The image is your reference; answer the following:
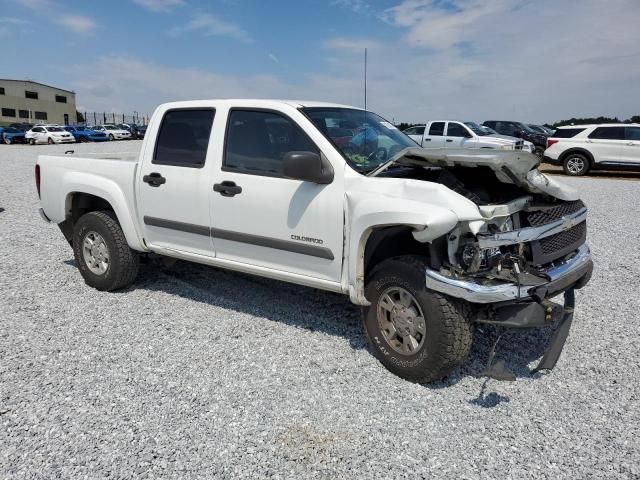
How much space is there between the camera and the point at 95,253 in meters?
5.14

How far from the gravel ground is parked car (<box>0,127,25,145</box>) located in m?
37.5

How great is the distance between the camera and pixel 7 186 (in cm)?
1312

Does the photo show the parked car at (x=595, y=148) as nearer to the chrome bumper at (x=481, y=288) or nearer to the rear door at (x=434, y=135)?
the rear door at (x=434, y=135)

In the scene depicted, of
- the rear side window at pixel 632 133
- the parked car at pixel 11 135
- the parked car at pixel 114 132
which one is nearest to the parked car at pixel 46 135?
the parked car at pixel 11 135

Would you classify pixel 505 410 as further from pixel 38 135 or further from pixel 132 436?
pixel 38 135

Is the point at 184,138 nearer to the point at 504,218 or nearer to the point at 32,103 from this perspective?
the point at 504,218

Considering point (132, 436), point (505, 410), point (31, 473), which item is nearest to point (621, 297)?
point (505, 410)

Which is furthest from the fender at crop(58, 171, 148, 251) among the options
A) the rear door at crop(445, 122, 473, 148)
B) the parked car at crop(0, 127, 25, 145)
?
the parked car at crop(0, 127, 25, 145)

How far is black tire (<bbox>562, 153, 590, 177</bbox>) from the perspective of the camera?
656 inches

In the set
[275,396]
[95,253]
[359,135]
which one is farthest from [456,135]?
[275,396]

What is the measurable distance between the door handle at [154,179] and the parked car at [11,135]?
3834 cm

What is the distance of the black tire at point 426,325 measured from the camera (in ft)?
10.2

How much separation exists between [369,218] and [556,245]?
4.33ft

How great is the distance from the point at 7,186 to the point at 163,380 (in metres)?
12.3
